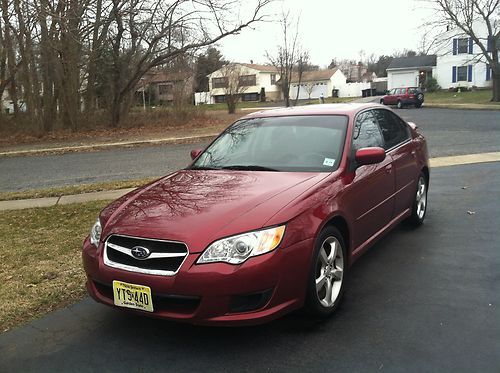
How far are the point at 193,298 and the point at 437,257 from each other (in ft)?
9.30

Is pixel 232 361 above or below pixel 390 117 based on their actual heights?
below

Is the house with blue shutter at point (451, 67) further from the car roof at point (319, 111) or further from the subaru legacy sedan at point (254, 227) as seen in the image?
the subaru legacy sedan at point (254, 227)

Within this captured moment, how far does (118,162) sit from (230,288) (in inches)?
466

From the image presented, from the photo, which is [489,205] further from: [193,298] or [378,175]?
[193,298]

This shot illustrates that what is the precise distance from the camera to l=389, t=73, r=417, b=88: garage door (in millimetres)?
57062

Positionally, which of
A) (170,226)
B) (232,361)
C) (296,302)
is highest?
(170,226)

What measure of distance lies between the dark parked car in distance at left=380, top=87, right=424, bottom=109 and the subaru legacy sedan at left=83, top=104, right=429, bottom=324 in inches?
1406

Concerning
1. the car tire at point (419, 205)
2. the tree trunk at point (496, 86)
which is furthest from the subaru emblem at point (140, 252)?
the tree trunk at point (496, 86)

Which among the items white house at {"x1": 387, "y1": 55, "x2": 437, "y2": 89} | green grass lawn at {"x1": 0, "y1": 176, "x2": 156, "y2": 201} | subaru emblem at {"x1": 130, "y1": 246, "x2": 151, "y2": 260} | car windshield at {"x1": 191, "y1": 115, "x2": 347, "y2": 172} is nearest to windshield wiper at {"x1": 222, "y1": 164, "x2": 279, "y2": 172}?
car windshield at {"x1": 191, "y1": 115, "x2": 347, "y2": 172}

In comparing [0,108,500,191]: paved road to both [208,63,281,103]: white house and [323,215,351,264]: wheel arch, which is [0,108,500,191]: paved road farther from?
[208,63,281,103]: white house

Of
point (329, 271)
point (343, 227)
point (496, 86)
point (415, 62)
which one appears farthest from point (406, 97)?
point (329, 271)

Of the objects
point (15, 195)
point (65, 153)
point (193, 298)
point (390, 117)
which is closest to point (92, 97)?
point (65, 153)

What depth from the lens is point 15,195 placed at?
920cm

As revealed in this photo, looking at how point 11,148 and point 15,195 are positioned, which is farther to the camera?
point 11,148
